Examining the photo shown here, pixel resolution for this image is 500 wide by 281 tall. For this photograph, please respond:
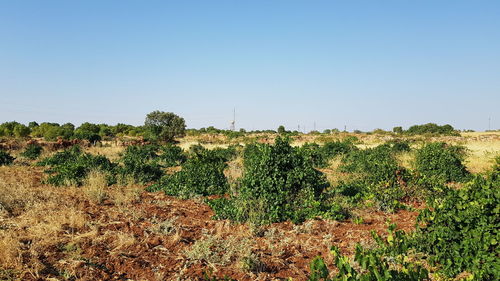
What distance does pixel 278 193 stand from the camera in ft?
23.0

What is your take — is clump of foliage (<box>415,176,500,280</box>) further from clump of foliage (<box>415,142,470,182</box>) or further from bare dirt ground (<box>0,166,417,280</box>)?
clump of foliage (<box>415,142,470,182</box>)

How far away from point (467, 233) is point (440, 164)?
8013 mm

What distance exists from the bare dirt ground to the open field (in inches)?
0.5

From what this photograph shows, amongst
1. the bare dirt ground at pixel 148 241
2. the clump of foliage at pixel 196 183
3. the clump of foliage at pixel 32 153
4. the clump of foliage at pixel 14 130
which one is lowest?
the bare dirt ground at pixel 148 241

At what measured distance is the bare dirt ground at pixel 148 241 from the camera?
419 centimetres

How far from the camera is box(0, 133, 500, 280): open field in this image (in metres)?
4.20

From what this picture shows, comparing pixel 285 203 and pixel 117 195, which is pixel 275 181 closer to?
pixel 285 203

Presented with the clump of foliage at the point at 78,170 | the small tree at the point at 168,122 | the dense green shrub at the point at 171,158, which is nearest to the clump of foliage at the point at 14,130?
the small tree at the point at 168,122

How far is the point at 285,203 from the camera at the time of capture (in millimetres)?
6871

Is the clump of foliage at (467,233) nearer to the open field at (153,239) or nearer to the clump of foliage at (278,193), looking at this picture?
the open field at (153,239)

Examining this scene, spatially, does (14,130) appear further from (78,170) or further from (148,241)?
(148,241)

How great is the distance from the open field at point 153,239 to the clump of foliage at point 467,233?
271 mm

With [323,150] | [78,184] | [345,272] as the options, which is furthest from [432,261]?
[323,150]

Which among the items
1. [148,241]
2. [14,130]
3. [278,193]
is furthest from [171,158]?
[14,130]
